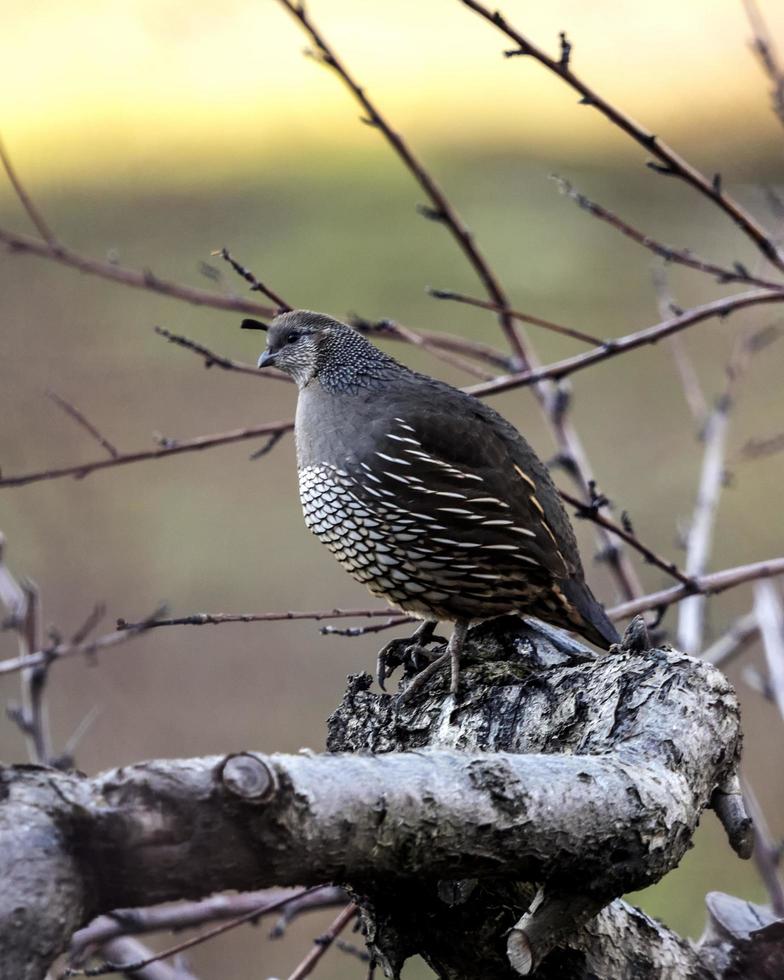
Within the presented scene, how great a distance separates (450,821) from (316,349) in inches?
73.9

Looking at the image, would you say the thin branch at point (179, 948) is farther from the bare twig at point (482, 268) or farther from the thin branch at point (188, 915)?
the bare twig at point (482, 268)

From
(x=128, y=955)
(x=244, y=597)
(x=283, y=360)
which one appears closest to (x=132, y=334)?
(x=244, y=597)

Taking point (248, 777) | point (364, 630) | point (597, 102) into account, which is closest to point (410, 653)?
point (364, 630)

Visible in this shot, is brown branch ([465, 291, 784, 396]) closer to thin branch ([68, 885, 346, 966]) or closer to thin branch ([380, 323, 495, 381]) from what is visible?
thin branch ([380, 323, 495, 381])

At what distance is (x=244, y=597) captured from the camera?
21.8 ft

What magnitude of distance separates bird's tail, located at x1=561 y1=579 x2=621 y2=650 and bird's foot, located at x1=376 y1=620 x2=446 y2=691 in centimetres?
30

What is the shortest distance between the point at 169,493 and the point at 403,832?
20.0 ft

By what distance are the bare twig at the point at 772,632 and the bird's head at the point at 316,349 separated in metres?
1.02

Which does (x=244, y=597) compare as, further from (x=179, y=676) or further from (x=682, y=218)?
(x=682, y=218)

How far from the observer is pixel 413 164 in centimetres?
253

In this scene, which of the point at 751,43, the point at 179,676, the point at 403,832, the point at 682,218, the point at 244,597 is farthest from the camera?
the point at 682,218

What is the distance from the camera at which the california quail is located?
2.60 m

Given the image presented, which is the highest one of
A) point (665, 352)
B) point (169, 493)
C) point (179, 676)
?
point (665, 352)

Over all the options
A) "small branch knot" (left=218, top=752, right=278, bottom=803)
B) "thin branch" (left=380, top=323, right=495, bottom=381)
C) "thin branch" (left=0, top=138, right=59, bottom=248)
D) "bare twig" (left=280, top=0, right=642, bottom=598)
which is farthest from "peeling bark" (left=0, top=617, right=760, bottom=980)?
"thin branch" (left=0, top=138, right=59, bottom=248)
